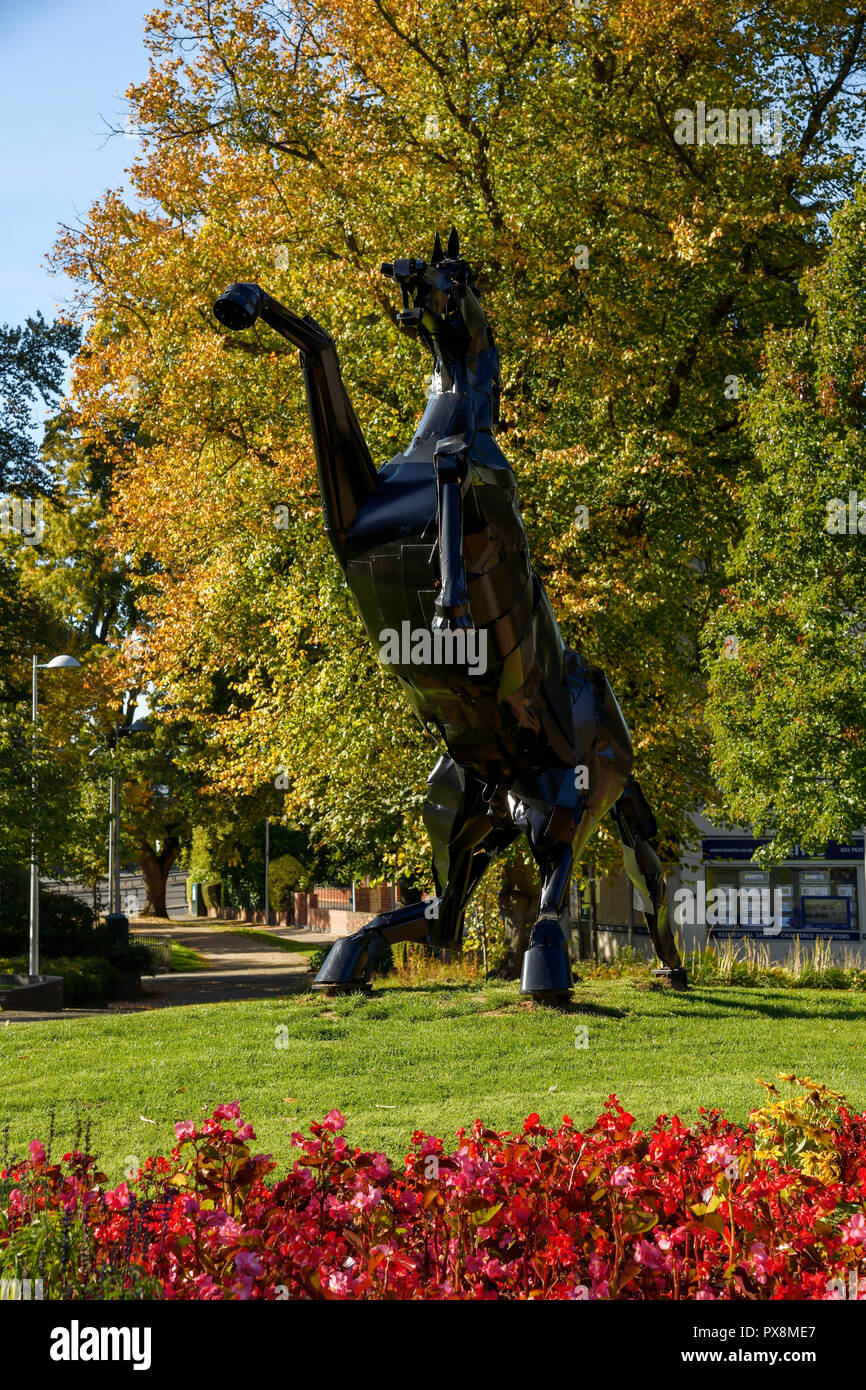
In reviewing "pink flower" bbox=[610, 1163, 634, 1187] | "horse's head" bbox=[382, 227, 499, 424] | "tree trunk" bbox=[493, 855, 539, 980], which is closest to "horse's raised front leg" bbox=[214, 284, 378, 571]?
"horse's head" bbox=[382, 227, 499, 424]

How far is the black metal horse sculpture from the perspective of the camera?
440cm

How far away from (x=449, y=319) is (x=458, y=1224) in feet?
11.8

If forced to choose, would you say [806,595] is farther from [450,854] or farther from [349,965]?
[349,965]

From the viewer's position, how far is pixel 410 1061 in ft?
37.3

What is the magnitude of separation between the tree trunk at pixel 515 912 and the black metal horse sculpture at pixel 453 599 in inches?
485

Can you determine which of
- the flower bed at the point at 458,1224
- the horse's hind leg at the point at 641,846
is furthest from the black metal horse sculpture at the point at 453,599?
the horse's hind leg at the point at 641,846

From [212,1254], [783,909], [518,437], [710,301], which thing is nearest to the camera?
Answer: [212,1254]

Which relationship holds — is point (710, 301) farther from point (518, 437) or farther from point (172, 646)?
point (172, 646)

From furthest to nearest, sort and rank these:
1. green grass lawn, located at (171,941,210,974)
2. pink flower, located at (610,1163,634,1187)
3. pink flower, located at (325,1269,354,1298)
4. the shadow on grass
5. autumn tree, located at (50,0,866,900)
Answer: green grass lawn, located at (171,941,210,974), autumn tree, located at (50,0,866,900), the shadow on grass, pink flower, located at (610,1163,634,1187), pink flower, located at (325,1269,354,1298)

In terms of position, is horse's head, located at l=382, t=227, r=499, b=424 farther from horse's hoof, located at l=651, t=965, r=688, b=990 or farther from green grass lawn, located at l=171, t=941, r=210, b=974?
green grass lawn, located at l=171, t=941, r=210, b=974

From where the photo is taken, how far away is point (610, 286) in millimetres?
16672

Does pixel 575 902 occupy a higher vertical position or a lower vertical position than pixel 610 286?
lower
